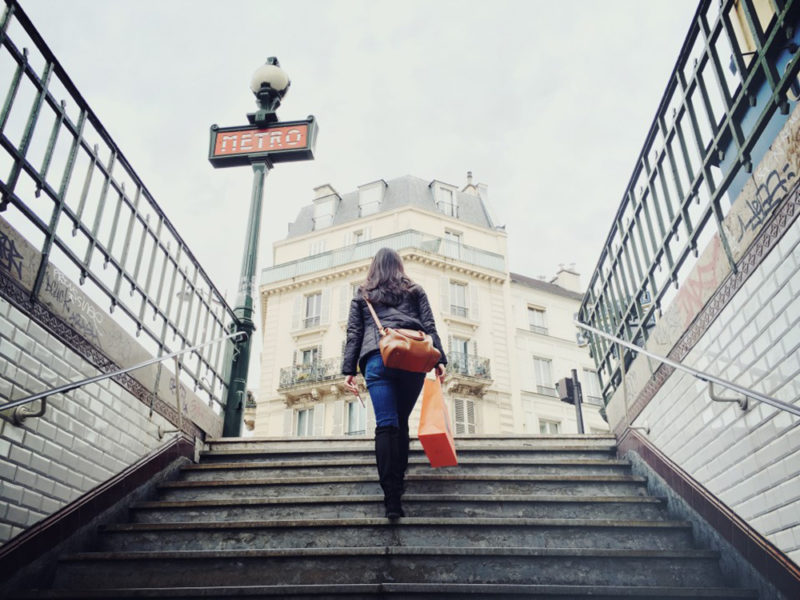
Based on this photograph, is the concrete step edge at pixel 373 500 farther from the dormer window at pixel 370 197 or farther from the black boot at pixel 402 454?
the dormer window at pixel 370 197

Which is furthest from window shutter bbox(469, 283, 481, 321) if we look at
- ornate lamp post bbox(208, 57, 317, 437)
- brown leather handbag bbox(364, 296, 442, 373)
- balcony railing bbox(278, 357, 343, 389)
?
brown leather handbag bbox(364, 296, 442, 373)

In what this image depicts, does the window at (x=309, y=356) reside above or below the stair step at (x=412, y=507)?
above

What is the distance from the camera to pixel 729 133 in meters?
3.53

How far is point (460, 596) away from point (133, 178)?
3836 millimetres

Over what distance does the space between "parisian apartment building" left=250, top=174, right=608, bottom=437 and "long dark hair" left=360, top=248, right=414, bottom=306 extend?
64.5 ft

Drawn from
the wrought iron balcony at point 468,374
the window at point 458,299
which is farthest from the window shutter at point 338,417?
the window at point 458,299

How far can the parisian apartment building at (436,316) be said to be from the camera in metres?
25.4

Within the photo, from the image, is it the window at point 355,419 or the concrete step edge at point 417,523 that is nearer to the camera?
the concrete step edge at point 417,523

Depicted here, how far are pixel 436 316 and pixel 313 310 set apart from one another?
5830mm

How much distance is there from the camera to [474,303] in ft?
90.4

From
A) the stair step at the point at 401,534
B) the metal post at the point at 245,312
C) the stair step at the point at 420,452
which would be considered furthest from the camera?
the metal post at the point at 245,312

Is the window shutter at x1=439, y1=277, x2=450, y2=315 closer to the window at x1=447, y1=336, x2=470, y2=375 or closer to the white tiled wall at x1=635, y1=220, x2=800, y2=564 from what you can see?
the window at x1=447, y1=336, x2=470, y2=375

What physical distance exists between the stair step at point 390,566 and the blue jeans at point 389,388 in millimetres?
847

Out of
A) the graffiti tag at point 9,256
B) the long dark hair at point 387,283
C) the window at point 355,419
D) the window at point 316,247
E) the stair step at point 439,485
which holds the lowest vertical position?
the stair step at point 439,485
